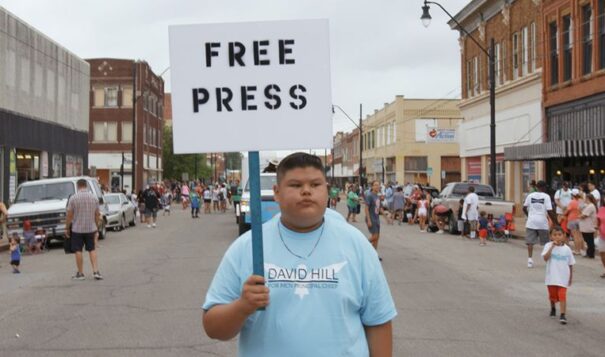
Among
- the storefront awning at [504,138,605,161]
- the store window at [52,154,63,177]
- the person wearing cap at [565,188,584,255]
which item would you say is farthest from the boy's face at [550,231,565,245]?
the store window at [52,154,63,177]

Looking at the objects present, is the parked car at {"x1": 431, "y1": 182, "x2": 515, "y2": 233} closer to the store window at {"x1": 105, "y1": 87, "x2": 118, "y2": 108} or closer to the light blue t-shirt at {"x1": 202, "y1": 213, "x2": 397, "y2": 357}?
the light blue t-shirt at {"x1": 202, "y1": 213, "x2": 397, "y2": 357}

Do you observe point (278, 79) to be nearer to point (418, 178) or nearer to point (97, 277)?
point (97, 277)

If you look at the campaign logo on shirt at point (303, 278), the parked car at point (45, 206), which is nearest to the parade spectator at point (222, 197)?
the parked car at point (45, 206)

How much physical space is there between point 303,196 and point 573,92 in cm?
2773

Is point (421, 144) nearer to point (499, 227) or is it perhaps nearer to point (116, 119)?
point (116, 119)

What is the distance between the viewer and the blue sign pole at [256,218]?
292cm

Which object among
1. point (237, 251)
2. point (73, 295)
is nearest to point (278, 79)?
point (237, 251)

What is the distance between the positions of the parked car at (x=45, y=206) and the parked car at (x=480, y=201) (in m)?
12.0

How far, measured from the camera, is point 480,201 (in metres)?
23.2

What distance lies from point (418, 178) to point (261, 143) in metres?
61.0

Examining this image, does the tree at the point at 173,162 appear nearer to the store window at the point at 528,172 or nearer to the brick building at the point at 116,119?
the brick building at the point at 116,119

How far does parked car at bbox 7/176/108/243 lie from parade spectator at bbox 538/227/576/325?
13.4 meters

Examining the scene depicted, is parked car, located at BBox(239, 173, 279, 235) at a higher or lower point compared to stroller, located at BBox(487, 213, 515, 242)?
higher

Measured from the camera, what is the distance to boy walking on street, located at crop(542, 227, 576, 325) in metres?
9.01
